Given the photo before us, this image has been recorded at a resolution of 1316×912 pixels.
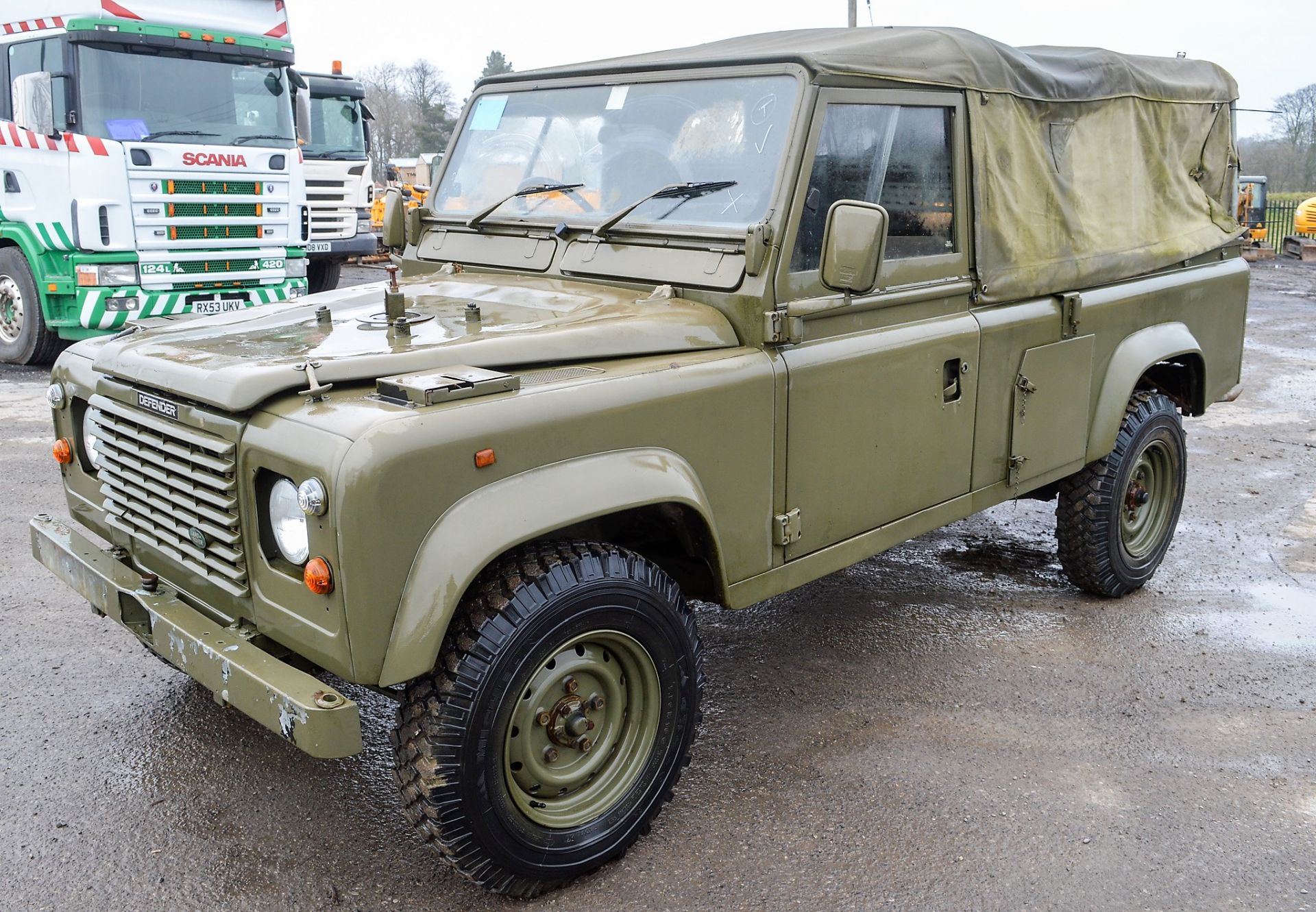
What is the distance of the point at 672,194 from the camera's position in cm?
365

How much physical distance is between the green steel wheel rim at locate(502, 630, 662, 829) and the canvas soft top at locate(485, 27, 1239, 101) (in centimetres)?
188

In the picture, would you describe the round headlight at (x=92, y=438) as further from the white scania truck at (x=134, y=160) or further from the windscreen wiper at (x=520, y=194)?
the white scania truck at (x=134, y=160)

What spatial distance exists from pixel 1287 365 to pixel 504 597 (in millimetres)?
10765

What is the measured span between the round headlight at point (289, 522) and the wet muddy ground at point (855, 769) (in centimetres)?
96

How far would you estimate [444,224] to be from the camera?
4.38 meters

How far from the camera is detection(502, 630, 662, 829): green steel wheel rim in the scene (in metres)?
2.92

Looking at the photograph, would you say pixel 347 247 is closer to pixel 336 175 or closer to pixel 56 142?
pixel 336 175

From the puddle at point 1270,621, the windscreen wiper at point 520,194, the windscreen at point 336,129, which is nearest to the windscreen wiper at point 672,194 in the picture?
the windscreen wiper at point 520,194

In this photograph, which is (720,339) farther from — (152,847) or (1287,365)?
(1287,365)

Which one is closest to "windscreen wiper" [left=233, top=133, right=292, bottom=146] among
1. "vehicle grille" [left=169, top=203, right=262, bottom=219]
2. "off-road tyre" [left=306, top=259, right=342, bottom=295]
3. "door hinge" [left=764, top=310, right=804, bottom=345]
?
"vehicle grille" [left=169, top=203, right=262, bottom=219]

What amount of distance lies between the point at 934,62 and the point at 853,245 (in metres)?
1.08

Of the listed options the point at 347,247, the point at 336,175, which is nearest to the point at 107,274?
the point at 347,247

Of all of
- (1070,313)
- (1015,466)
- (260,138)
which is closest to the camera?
(1015,466)

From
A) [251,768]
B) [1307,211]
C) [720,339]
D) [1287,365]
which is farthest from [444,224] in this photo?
[1307,211]
